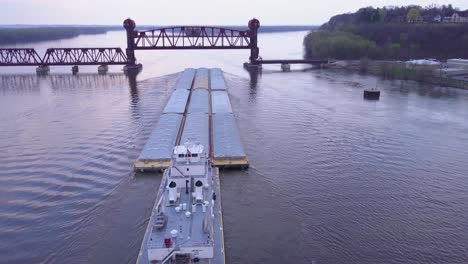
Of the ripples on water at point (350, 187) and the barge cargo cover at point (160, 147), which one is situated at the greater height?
the barge cargo cover at point (160, 147)

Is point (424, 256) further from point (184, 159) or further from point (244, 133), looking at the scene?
point (244, 133)

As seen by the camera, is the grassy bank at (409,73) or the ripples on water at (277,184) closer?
the ripples on water at (277,184)

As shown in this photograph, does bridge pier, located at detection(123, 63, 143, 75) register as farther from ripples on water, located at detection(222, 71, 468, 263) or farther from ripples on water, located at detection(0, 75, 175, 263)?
ripples on water, located at detection(222, 71, 468, 263)

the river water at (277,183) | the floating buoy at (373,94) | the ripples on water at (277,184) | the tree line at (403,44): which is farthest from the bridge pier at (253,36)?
the ripples on water at (277,184)

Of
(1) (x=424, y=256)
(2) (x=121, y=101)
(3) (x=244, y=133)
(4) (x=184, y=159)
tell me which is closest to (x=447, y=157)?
(1) (x=424, y=256)

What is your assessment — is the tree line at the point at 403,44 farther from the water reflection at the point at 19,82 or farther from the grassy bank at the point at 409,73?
the water reflection at the point at 19,82

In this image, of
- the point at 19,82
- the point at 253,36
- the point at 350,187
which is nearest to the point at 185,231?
the point at 350,187
